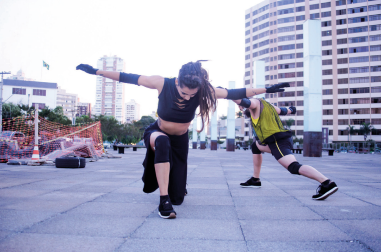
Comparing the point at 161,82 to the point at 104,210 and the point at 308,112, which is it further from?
the point at 308,112

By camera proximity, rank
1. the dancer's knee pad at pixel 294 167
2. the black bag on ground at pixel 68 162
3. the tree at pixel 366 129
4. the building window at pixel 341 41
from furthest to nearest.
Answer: the building window at pixel 341 41 → the tree at pixel 366 129 → the black bag on ground at pixel 68 162 → the dancer's knee pad at pixel 294 167

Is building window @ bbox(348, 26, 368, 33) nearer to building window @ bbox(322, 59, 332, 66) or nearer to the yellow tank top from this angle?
building window @ bbox(322, 59, 332, 66)

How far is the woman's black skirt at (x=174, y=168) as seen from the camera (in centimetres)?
333

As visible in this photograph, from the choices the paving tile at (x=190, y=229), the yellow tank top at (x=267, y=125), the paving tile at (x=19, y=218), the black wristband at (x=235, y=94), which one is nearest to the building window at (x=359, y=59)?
the yellow tank top at (x=267, y=125)

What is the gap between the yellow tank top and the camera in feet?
13.2

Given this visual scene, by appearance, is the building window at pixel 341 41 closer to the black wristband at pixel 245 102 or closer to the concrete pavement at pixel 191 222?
the concrete pavement at pixel 191 222

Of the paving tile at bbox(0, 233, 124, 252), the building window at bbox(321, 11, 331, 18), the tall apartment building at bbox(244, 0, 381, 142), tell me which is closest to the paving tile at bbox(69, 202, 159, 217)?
the paving tile at bbox(0, 233, 124, 252)

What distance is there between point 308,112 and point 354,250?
52.7ft

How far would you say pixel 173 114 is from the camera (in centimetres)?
314

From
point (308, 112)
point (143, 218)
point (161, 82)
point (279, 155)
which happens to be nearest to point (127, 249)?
point (143, 218)

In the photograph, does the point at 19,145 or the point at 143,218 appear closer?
the point at 143,218

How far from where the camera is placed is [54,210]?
9.60 feet

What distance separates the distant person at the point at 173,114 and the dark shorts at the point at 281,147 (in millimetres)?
868

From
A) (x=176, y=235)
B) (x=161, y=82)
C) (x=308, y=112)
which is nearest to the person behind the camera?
(x=176, y=235)
